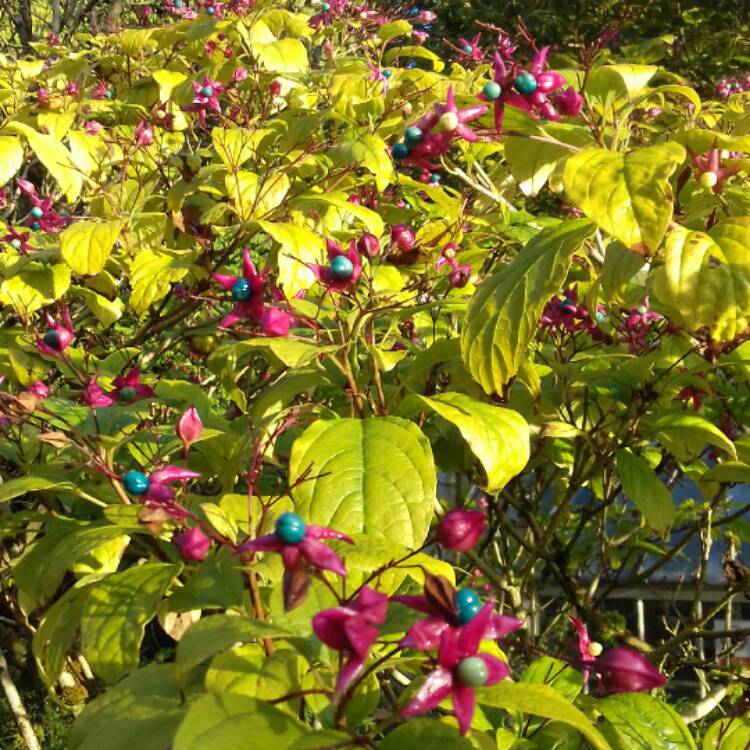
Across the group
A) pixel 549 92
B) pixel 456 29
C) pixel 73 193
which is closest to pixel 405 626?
pixel 549 92

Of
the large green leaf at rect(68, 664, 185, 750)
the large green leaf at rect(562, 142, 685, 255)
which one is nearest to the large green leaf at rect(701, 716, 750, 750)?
the large green leaf at rect(562, 142, 685, 255)

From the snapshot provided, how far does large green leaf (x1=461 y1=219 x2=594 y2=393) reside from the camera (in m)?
1.21

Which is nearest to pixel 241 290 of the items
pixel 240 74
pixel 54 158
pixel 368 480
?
pixel 368 480

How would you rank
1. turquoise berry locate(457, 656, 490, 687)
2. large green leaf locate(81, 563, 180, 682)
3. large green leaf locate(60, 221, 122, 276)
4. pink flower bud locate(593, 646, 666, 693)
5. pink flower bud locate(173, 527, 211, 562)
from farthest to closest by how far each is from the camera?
large green leaf locate(60, 221, 122, 276) → large green leaf locate(81, 563, 180, 682) → pink flower bud locate(173, 527, 211, 562) → pink flower bud locate(593, 646, 666, 693) → turquoise berry locate(457, 656, 490, 687)

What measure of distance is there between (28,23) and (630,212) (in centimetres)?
633

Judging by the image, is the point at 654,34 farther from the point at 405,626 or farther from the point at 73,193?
the point at 405,626

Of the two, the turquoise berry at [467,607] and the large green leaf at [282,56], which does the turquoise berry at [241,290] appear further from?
the large green leaf at [282,56]

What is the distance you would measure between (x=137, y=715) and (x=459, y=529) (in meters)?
0.38

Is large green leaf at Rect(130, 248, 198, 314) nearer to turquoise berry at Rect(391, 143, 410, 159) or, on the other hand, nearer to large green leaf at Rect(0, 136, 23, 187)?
large green leaf at Rect(0, 136, 23, 187)

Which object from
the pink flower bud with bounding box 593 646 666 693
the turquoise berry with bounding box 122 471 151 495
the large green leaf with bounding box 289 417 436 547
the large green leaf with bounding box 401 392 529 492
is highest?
the turquoise berry with bounding box 122 471 151 495

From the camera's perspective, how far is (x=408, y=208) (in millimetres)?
2893

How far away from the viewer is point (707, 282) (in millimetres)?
1184

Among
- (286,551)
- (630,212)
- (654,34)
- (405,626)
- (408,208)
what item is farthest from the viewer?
(654,34)

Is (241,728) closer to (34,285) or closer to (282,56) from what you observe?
(34,285)
